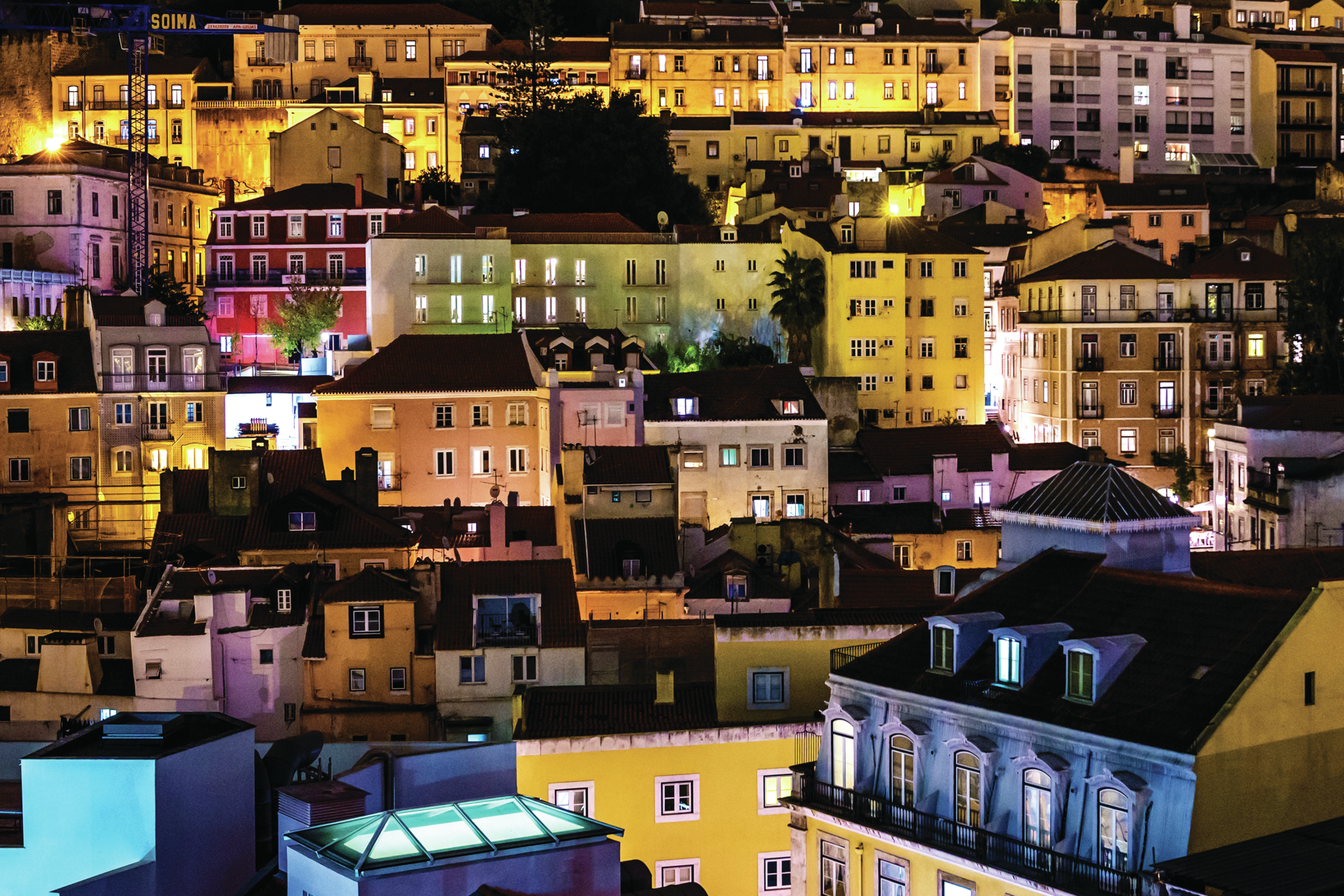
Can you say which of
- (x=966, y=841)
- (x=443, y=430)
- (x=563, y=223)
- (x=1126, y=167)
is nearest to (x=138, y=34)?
(x=563, y=223)

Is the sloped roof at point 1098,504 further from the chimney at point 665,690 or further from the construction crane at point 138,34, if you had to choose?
the construction crane at point 138,34

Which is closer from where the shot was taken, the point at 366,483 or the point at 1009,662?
the point at 1009,662

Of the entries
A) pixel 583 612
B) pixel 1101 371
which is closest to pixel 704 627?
pixel 583 612

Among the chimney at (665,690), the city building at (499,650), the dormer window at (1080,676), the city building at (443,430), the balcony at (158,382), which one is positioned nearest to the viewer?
the dormer window at (1080,676)

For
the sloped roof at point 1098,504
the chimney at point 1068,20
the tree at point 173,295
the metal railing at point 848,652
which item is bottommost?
the metal railing at point 848,652

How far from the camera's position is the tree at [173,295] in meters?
73.1

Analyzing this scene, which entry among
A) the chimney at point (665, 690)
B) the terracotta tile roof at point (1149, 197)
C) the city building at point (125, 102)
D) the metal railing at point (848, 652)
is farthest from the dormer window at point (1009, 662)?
the city building at point (125, 102)

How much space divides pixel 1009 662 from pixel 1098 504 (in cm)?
475

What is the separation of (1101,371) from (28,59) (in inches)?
2438

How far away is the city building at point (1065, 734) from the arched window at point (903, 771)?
1.2 inches

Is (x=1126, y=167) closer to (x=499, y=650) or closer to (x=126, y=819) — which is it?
(x=499, y=650)

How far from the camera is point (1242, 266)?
6925 centimetres

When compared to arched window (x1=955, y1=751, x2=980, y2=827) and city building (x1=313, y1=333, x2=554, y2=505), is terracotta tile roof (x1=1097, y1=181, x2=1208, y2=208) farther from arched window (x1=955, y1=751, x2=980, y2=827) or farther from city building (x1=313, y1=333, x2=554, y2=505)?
arched window (x1=955, y1=751, x2=980, y2=827)

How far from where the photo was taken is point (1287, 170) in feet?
338
